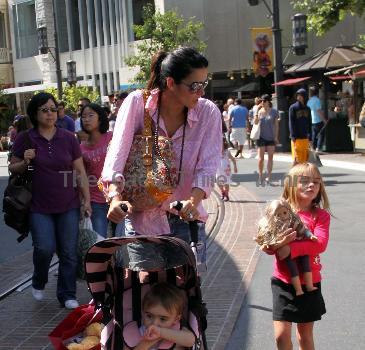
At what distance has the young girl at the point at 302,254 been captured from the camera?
395cm

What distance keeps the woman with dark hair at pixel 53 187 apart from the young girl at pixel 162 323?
2.68 meters

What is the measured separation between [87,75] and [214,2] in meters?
10.1

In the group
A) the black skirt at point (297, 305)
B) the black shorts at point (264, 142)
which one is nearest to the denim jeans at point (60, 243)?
the black skirt at point (297, 305)

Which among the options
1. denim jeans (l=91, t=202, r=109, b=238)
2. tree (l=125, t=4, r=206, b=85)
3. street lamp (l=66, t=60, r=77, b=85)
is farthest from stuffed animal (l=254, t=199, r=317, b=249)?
street lamp (l=66, t=60, r=77, b=85)

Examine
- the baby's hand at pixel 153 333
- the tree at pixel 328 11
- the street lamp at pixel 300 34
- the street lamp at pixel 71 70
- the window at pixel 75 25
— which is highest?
the window at pixel 75 25

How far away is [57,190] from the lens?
6.05 m

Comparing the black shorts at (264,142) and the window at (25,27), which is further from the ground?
the window at (25,27)

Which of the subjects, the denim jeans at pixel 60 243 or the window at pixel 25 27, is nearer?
the denim jeans at pixel 60 243

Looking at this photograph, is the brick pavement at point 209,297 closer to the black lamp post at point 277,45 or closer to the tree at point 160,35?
the black lamp post at point 277,45

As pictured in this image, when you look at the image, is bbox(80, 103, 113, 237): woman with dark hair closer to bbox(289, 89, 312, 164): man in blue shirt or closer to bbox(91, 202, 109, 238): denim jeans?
bbox(91, 202, 109, 238): denim jeans

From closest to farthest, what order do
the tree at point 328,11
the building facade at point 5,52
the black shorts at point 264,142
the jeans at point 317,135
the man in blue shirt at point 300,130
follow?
the black shorts at point 264,142, the man in blue shirt at point 300,130, the tree at point 328,11, the jeans at point 317,135, the building facade at point 5,52

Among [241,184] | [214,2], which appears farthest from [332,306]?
[214,2]

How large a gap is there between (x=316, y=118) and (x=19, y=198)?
15994 millimetres

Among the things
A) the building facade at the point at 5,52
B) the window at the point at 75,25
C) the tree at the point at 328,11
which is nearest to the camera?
the tree at the point at 328,11
